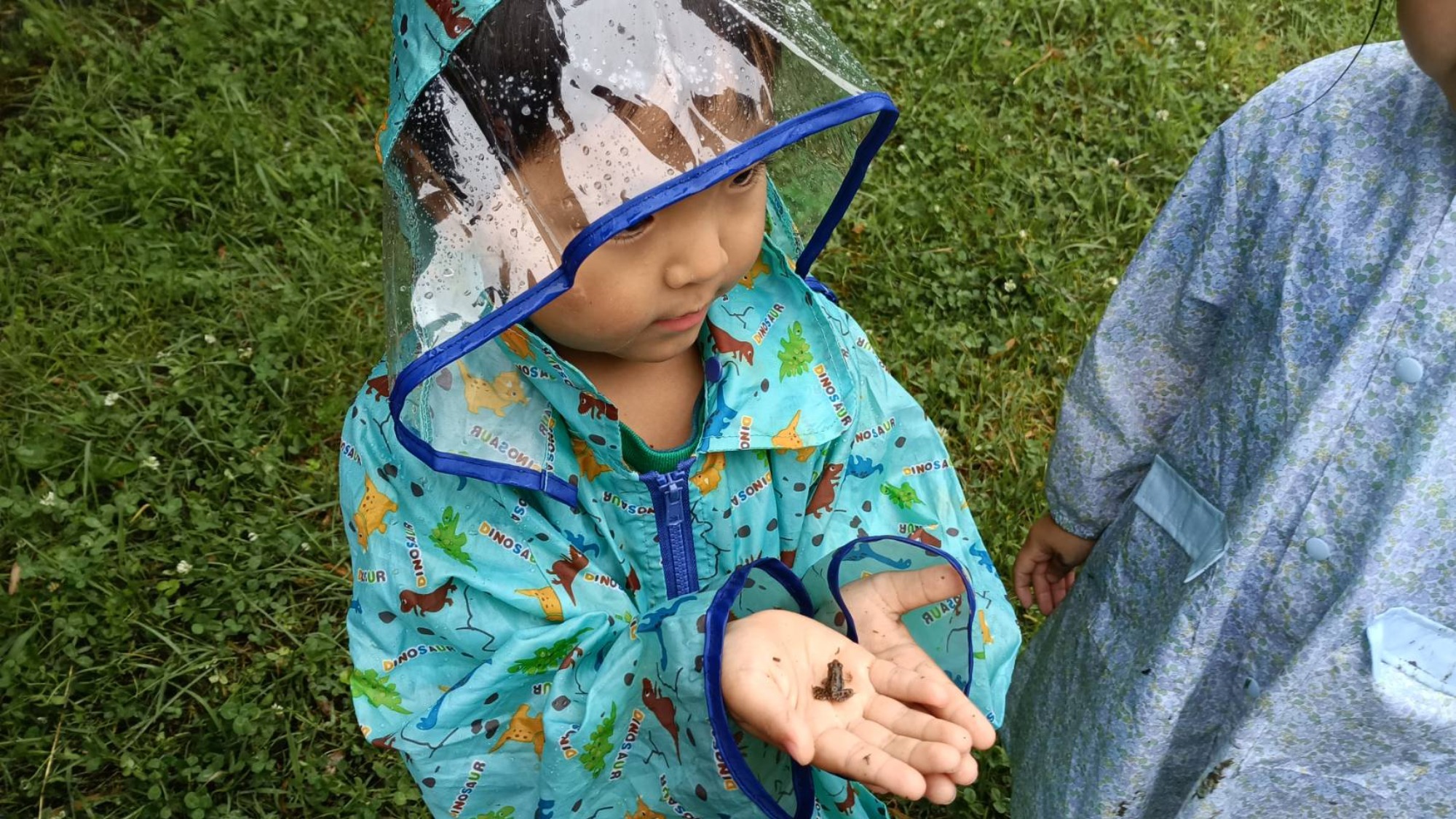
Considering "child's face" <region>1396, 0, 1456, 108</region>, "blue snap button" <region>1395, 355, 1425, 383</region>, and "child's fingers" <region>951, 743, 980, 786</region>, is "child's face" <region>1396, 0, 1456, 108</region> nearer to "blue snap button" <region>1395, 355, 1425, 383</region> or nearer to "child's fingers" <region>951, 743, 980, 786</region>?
"blue snap button" <region>1395, 355, 1425, 383</region>

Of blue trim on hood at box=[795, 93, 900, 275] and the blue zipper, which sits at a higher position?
blue trim on hood at box=[795, 93, 900, 275]

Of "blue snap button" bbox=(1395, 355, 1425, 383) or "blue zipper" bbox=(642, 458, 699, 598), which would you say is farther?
"blue zipper" bbox=(642, 458, 699, 598)

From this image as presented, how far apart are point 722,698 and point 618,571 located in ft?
1.01

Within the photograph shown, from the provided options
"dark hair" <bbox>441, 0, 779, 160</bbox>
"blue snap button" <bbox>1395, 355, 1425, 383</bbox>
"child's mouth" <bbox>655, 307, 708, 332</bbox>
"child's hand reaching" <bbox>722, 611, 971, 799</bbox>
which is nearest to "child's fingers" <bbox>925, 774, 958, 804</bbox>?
"child's hand reaching" <bbox>722, 611, 971, 799</bbox>

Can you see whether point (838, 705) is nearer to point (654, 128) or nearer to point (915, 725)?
point (915, 725)

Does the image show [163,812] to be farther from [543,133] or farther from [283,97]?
[283,97]

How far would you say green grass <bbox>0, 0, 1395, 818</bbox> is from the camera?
2.79m

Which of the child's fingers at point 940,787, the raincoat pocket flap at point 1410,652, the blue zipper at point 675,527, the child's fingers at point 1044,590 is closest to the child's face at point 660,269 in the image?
the blue zipper at point 675,527

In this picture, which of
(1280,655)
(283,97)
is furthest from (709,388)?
(283,97)

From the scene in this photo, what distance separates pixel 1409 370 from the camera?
131cm

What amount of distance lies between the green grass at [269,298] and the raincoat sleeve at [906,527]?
1219 mm

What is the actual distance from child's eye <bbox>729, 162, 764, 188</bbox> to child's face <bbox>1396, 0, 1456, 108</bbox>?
2.25 feet

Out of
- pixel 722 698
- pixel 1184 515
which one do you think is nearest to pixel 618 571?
pixel 722 698

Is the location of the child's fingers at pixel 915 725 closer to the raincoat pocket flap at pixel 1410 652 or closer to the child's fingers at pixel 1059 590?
the raincoat pocket flap at pixel 1410 652
